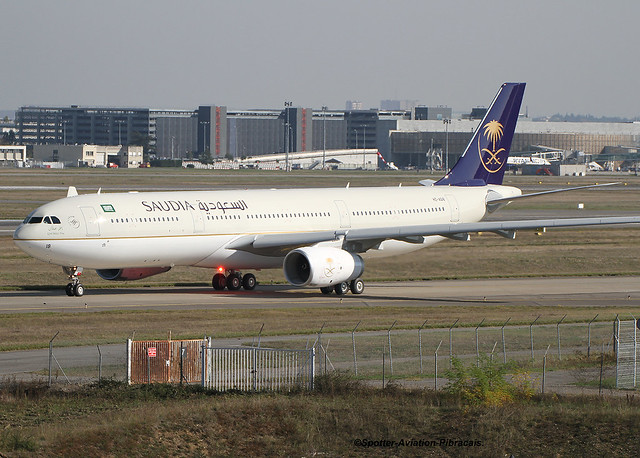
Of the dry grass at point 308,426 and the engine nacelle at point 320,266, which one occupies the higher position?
the engine nacelle at point 320,266

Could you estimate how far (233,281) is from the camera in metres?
51.5

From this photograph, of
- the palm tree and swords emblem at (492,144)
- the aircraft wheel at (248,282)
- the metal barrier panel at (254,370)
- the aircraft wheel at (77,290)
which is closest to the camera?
the metal barrier panel at (254,370)

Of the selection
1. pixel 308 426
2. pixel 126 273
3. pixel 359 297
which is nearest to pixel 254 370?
pixel 308 426

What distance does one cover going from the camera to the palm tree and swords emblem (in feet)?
204

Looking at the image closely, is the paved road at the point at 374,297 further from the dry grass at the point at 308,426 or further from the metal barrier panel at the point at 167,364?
the dry grass at the point at 308,426

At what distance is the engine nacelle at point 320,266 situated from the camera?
47.7 meters

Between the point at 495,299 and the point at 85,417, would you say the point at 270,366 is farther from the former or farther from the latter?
the point at 495,299

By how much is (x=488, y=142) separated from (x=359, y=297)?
55.4 ft

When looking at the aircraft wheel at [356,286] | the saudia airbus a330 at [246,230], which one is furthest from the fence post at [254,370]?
the aircraft wheel at [356,286]

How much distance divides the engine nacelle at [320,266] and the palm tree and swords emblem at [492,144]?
15833 millimetres

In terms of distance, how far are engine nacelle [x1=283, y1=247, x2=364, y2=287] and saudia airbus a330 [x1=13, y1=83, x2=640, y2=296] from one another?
A: 0.05 m

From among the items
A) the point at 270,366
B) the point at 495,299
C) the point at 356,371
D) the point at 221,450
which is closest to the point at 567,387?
the point at 356,371

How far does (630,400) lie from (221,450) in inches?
432

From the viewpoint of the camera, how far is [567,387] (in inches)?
1160
